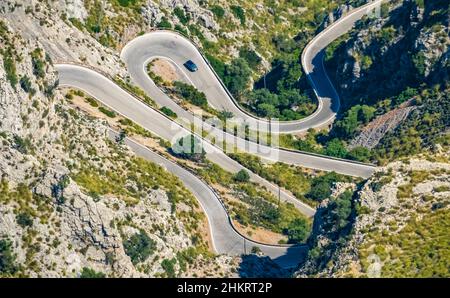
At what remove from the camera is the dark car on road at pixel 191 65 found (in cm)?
17350

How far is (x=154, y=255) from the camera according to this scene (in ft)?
395

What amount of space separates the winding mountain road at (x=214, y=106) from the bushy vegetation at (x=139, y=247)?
52.3 ft

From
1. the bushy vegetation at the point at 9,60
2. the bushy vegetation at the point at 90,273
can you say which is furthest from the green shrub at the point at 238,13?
the bushy vegetation at the point at 90,273

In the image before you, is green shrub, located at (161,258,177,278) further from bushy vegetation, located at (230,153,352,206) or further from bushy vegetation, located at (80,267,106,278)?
bushy vegetation, located at (230,153,352,206)

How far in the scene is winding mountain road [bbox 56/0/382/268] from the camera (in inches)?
5408

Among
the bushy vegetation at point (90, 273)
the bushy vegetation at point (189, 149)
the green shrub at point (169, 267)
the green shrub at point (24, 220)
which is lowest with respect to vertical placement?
the bushy vegetation at point (90, 273)

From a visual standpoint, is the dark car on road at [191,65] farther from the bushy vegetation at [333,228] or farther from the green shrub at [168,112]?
the bushy vegetation at [333,228]

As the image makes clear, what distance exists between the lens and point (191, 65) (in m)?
174

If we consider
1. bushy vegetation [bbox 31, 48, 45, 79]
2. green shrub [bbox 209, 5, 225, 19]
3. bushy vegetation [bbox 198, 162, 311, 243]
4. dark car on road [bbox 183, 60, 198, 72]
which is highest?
green shrub [bbox 209, 5, 225, 19]

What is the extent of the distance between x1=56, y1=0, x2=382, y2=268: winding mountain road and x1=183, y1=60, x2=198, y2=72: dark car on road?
3.55 feet

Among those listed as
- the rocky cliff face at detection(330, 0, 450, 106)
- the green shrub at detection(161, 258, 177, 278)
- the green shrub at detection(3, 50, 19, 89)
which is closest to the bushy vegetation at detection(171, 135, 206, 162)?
the green shrub at detection(161, 258, 177, 278)

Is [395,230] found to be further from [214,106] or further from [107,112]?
[214,106]
